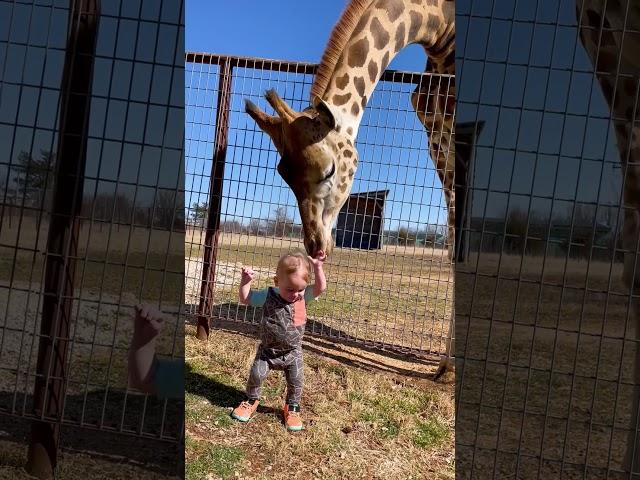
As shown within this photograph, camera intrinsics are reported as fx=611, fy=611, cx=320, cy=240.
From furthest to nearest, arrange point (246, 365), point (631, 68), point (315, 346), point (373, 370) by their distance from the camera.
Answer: point (315, 346), point (373, 370), point (246, 365), point (631, 68)

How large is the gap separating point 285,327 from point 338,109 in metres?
1.12

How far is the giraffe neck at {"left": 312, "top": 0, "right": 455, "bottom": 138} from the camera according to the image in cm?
305

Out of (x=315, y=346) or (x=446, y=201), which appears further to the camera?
(x=315, y=346)

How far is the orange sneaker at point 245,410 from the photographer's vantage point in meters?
2.64

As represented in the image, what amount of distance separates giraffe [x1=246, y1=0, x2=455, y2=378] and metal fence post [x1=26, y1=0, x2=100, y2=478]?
1116 mm

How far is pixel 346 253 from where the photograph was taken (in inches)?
170

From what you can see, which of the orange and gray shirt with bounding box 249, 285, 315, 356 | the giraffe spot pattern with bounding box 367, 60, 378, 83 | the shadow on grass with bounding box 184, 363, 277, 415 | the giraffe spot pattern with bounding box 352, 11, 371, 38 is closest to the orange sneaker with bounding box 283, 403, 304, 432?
the shadow on grass with bounding box 184, 363, 277, 415

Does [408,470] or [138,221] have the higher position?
[138,221]

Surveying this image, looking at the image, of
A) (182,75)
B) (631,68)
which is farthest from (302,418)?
(631,68)

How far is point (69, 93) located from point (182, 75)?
0.32 meters

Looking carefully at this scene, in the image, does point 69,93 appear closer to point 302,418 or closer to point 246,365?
point 302,418

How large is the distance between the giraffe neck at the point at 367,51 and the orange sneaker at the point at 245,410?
1363 millimetres

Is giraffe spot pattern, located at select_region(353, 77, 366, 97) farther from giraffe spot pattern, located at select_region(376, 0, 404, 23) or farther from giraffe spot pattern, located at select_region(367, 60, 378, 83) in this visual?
giraffe spot pattern, located at select_region(376, 0, 404, 23)

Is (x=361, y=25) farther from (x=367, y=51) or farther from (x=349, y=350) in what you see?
(x=349, y=350)
